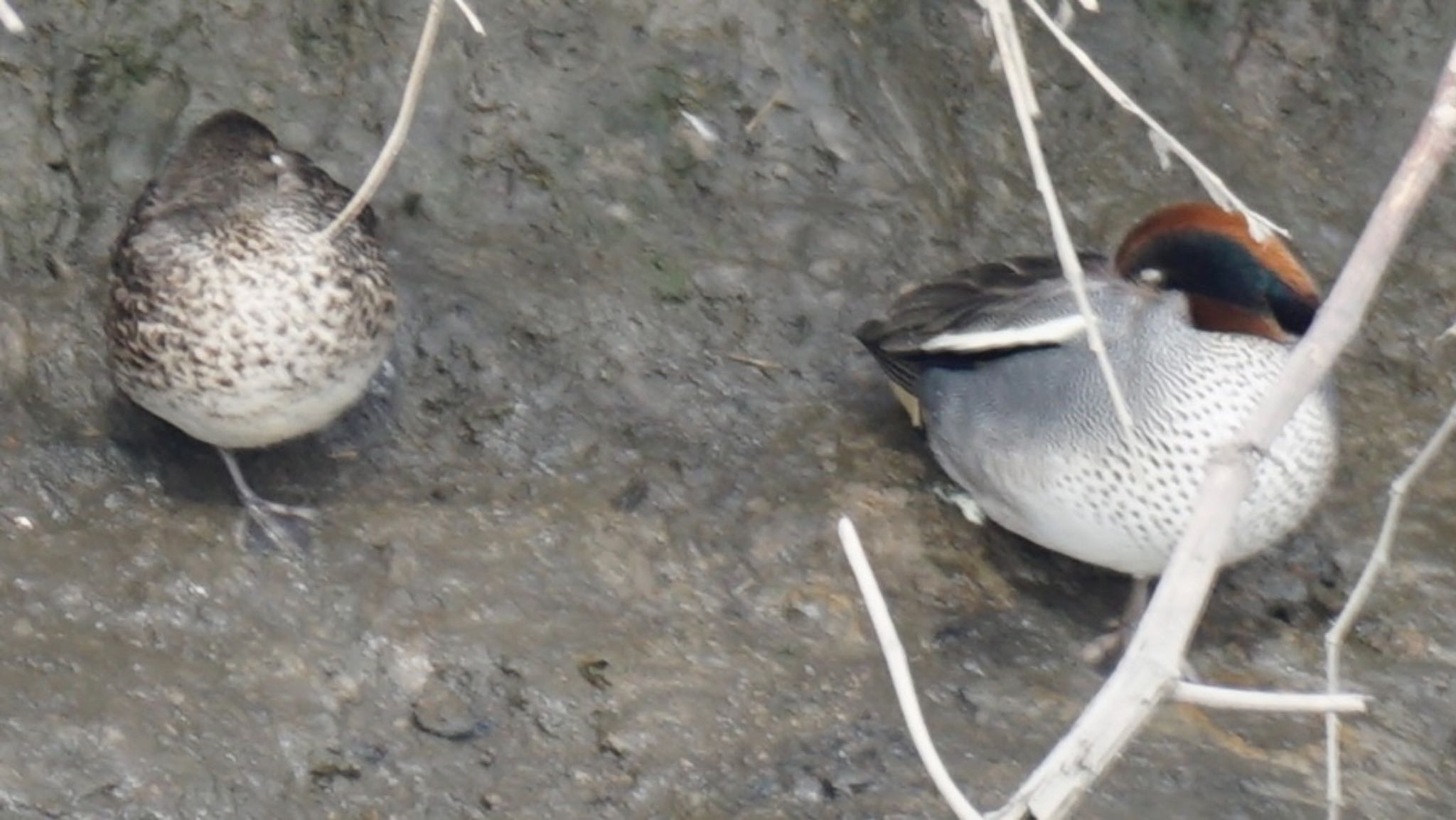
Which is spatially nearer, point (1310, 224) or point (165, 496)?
point (165, 496)

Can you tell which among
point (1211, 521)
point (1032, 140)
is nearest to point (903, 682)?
point (1211, 521)

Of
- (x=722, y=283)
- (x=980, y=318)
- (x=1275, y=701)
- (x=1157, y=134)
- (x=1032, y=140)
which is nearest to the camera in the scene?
(x=1275, y=701)

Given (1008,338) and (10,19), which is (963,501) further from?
(10,19)

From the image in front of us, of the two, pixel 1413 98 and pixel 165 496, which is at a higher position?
pixel 1413 98

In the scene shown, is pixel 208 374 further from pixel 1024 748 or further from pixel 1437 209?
pixel 1437 209

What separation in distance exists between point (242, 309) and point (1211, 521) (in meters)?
2.35

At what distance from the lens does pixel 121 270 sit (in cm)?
369

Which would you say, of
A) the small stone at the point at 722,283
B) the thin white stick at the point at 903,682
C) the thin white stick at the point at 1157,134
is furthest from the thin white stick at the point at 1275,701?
the small stone at the point at 722,283

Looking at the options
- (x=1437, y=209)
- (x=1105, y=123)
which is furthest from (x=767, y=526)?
(x=1437, y=209)

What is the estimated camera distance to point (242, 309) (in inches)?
140

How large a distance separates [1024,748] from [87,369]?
6.65ft

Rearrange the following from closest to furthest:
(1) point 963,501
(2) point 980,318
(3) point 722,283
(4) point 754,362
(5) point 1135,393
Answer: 1. (5) point 1135,393
2. (2) point 980,318
3. (1) point 963,501
4. (4) point 754,362
5. (3) point 722,283

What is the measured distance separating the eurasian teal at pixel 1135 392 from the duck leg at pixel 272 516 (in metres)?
1.28

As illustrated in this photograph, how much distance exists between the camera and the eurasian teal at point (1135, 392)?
11.9 ft
